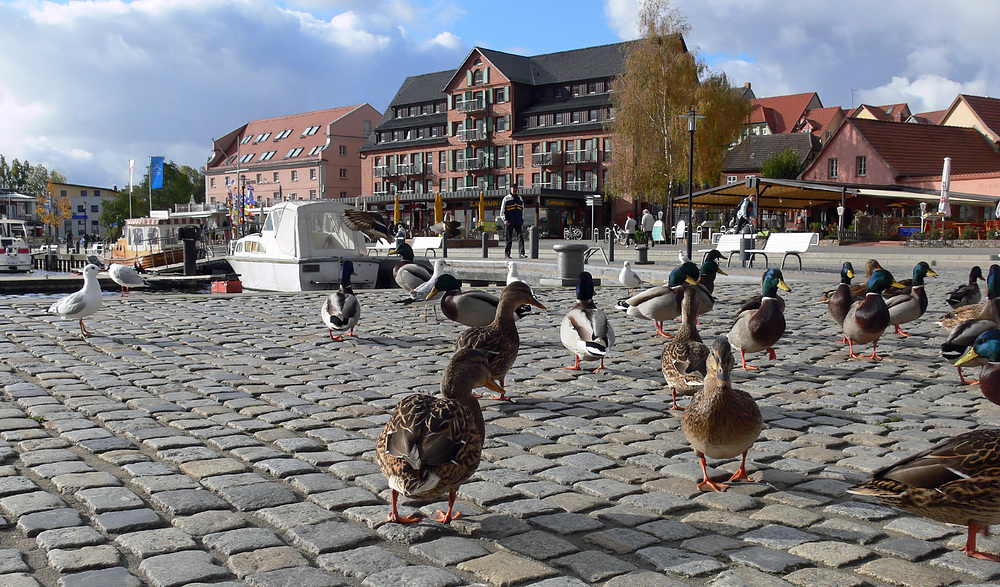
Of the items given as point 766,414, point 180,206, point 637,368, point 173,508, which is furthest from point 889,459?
point 180,206

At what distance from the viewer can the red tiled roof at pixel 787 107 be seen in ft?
264

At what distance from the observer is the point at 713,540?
3.42m

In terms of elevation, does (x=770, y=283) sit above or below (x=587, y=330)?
above

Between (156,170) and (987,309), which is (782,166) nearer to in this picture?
(156,170)

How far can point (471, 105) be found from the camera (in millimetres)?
71375

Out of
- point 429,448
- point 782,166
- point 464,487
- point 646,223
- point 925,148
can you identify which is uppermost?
point 925,148

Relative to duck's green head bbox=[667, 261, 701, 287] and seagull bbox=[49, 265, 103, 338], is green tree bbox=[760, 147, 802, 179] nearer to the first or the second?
duck's green head bbox=[667, 261, 701, 287]

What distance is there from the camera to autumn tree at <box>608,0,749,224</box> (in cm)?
4553

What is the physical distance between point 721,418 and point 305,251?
1673 cm

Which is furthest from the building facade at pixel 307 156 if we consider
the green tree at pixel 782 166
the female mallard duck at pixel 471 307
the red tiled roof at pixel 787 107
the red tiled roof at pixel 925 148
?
the female mallard duck at pixel 471 307

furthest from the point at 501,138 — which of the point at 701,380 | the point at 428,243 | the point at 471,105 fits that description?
the point at 701,380

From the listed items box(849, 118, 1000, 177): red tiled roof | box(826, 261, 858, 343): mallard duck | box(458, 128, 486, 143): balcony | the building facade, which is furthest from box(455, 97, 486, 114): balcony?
box(826, 261, 858, 343): mallard duck

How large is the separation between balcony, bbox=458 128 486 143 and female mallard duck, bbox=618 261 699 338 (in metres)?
63.9

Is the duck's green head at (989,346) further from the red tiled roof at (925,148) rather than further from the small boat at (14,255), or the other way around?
the small boat at (14,255)
